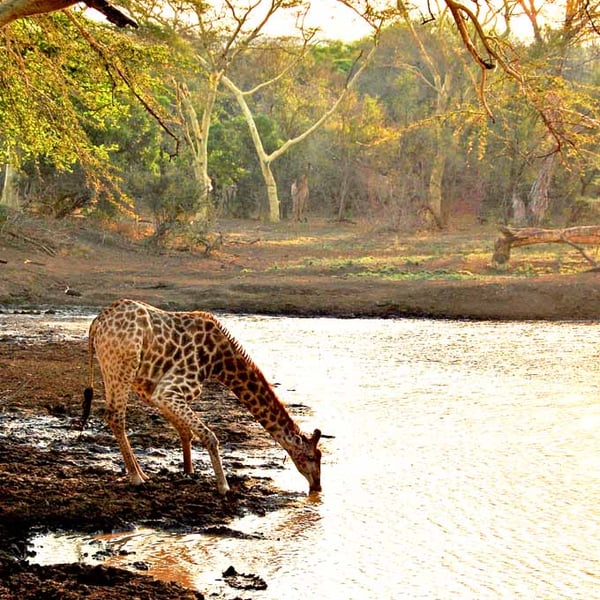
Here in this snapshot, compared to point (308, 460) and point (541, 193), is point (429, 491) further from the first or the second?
point (541, 193)

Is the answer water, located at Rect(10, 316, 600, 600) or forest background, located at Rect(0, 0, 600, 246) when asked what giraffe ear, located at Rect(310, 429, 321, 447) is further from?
forest background, located at Rect(0, 0, 600, 246)

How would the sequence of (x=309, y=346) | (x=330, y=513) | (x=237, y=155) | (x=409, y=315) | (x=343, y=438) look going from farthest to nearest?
(x=237, y=155) < (x=409, y=315) < (x=309, y=346) < (x=343, y=438) < (x=330, y=513)

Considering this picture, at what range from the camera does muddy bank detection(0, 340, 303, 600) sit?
5145 mm

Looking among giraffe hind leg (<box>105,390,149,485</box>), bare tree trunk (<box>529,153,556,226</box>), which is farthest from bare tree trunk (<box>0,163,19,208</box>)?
giraffe hind leg (<box>105,390,149,485</box>)

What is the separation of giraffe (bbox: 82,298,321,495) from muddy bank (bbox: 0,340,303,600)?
0.78 ft

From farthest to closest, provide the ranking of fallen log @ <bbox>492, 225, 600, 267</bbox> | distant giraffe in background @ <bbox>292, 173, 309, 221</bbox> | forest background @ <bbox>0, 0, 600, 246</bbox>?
1. distant giraffe in background @ <bbox>292, 173, 309, 221</bbox>
2. fallen log @ <bbox>492, 225, 600, 267</bbox>
3. forest background @ <bbox>0, 0, 600, 246</bbox>

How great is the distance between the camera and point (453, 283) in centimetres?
1969

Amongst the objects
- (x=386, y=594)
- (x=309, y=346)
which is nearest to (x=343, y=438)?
(x=386, y=594)

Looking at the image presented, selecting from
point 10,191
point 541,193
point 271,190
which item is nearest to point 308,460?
point 10,191

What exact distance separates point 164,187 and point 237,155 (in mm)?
13340

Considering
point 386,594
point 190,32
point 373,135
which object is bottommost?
point 386,594

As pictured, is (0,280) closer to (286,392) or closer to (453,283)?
(453,283)

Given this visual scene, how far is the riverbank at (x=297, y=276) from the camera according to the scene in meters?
18.1

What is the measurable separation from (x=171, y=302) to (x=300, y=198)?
20.9 metres
